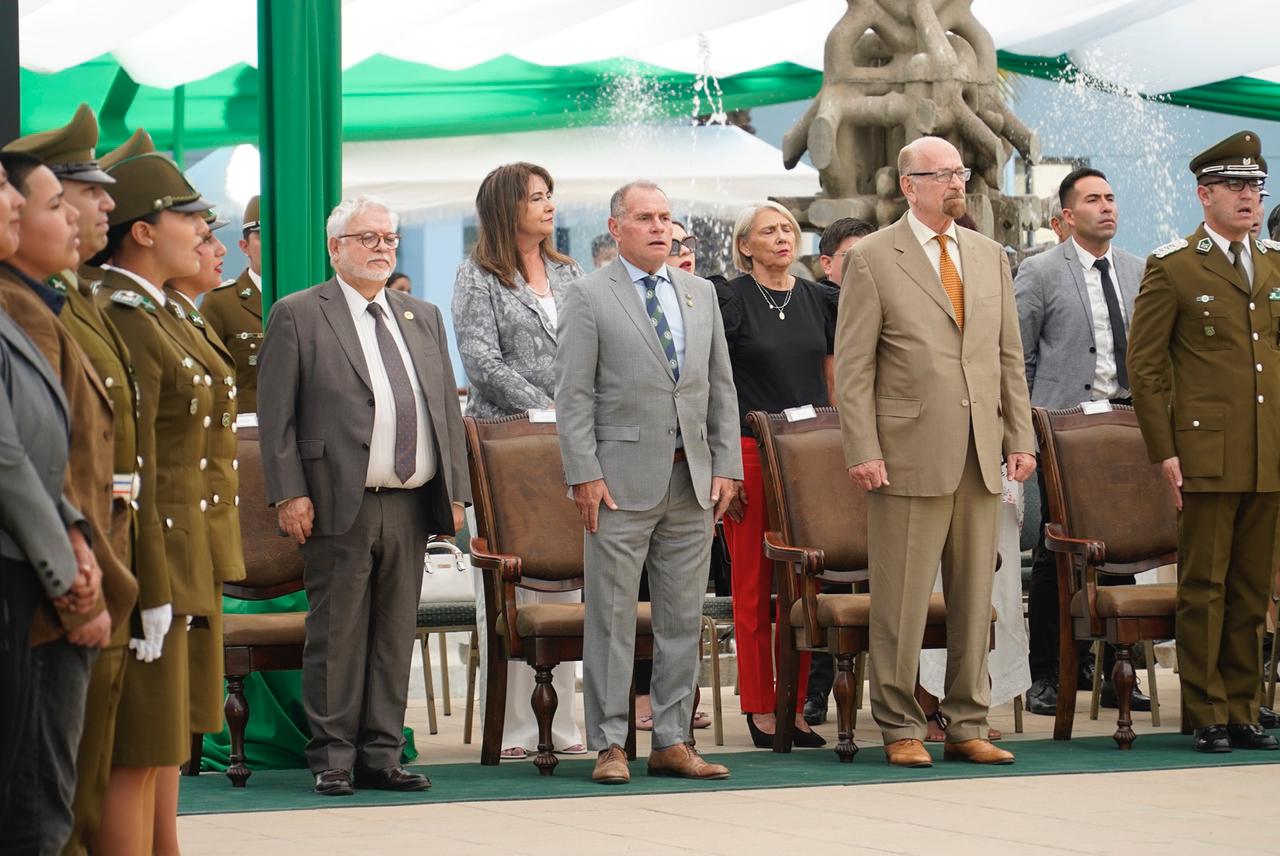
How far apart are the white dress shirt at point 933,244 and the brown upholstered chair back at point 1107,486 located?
3.05 feet

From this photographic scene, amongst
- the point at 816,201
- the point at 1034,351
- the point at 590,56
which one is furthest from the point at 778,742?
the point at 590,56

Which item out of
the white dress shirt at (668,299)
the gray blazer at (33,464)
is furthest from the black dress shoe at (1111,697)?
the gray blazer at (33,464)

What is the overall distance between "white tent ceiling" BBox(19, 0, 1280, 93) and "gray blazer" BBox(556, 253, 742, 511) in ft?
22.6

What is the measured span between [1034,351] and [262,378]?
2.85 m

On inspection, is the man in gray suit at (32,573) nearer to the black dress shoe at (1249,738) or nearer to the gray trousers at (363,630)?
the gray trousers at (363,630)

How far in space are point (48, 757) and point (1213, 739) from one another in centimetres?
388

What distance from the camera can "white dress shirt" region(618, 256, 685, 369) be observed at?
581cm

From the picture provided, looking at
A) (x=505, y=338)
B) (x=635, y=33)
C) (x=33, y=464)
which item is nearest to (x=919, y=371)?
(x=505, y=338)

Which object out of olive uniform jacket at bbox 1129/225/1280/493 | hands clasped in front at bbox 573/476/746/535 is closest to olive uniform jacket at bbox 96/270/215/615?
hands clasped in front at bbox 573/476/746/535

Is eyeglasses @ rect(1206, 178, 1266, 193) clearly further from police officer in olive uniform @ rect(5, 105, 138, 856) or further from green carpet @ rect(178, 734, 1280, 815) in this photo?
police officer in olive uniform @ rect(5, 105, 138, 856)

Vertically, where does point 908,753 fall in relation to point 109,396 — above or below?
below

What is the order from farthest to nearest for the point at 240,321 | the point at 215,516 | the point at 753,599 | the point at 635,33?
the point at 635,33
the point at 240,321
the point at 753,599
the point at 215,516

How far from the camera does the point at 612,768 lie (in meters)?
5.65

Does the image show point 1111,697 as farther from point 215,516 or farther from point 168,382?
point 168,382
